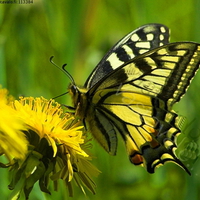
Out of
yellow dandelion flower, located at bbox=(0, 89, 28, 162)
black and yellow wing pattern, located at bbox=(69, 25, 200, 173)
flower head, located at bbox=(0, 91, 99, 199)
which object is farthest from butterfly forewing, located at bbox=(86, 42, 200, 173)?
yellow dandelion flower, located at bbox=(0, 89, 28, 162)

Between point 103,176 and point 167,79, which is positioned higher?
point 167,79

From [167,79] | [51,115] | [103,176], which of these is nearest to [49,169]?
[51,115]

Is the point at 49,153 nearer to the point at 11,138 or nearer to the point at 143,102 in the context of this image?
the point at 11,138

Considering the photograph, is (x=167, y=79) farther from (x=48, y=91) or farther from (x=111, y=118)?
(x=48, y=91)

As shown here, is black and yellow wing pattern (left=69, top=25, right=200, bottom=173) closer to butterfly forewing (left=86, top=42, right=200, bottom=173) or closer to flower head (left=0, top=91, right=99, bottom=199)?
butterfly forewing (left=86, top=42, right=200, bottom=173)

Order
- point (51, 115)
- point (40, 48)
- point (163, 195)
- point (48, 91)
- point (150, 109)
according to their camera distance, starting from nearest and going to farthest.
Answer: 1. point (51, 115)
2. point (150, 109)
3. point (163, 195)
4. point (48, 91)
5. point (40, 48)

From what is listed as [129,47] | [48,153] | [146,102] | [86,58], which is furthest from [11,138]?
[86,58]

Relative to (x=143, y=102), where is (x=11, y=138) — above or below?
above
